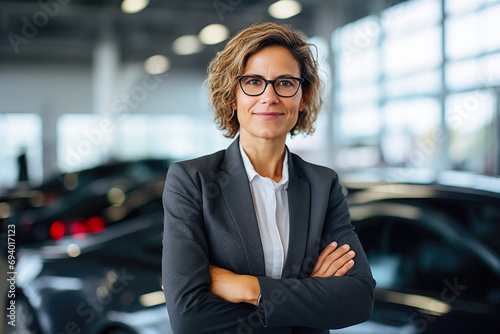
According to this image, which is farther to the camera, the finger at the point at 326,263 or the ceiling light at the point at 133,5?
the ceiling light at the point at 133,5

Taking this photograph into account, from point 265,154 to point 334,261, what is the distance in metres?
0.35

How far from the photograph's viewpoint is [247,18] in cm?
995

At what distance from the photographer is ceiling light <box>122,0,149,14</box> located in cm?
952

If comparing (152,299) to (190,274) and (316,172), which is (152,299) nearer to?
(190,274)

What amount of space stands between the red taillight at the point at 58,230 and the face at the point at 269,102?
2.82m

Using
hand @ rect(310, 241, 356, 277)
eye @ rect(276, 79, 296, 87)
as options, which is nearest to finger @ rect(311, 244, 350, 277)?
hand @ rect(310, 241, 356, 277)

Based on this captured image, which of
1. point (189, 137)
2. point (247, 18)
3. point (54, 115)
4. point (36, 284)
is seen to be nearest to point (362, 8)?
point (247, 18)

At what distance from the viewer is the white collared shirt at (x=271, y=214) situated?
4.13ft

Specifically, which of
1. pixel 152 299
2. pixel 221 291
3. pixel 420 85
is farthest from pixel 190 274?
pixel 420 85

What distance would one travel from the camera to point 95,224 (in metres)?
3.83

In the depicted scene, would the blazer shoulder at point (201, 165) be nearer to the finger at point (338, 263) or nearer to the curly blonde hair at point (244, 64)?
the curly blonde hair at point (244, 64)

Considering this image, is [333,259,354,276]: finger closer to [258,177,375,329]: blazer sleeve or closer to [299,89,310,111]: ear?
[258,177,375,329]: blazer sleeve

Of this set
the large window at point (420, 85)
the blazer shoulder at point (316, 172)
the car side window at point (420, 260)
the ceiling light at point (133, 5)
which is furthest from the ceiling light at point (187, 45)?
the blazer shoulder at point (316, 172)

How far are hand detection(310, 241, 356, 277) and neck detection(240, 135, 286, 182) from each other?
0.80ft
